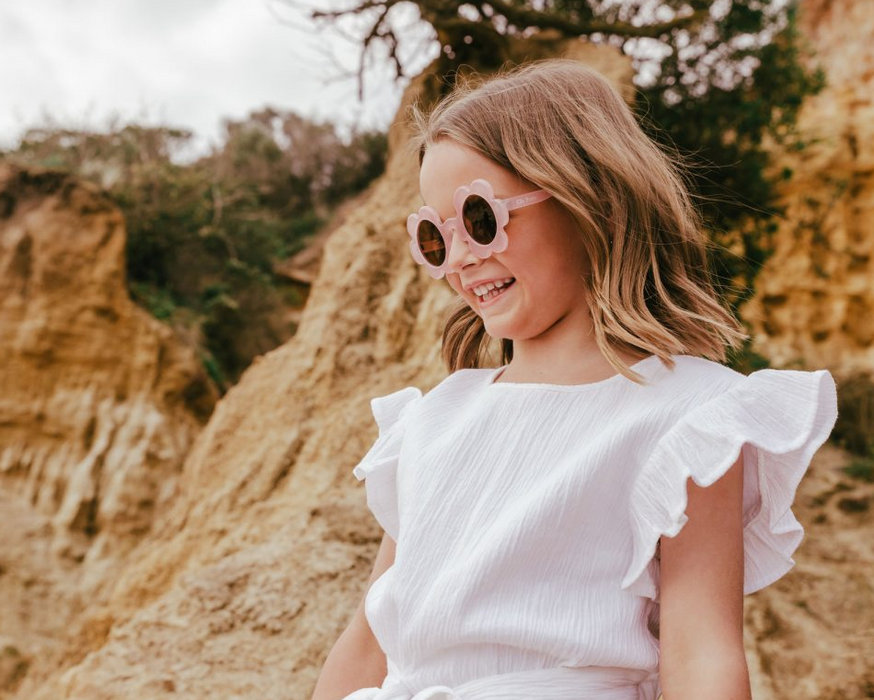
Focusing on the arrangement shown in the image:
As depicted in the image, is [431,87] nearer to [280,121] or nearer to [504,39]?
[504,39]

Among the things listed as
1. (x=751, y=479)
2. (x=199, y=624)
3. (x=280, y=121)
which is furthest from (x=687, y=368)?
(x=280, y=121)

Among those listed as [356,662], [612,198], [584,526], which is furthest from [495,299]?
[356,662]

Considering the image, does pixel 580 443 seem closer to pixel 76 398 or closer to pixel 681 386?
pixel 681 386

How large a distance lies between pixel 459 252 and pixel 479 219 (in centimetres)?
7

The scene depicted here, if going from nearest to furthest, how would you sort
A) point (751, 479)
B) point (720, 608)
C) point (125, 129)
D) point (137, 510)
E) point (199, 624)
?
point (720, 608) → point (751, 479) → point (199, 624) → point (137, 510) → point (125, 129)

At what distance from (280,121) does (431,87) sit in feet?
41.3

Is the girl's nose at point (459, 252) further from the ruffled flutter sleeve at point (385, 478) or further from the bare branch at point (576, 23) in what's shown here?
the bare branch at point (576, 23)

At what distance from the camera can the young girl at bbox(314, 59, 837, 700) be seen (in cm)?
118

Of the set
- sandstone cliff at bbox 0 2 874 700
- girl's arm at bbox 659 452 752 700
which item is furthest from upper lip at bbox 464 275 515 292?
sandstone cliff at bbox 0 2 874 700

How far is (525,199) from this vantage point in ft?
4.42

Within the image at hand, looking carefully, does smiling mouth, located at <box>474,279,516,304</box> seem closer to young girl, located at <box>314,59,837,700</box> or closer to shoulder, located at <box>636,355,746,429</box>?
young girl, located at <box>314,59,837,700</box>

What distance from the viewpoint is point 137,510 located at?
803cm

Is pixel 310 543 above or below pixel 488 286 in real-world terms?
below

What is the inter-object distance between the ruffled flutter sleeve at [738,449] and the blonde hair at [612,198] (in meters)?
0.12
